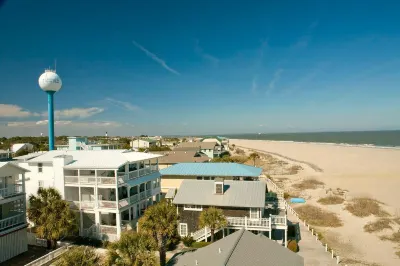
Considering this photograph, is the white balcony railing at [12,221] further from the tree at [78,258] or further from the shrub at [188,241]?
the shrub at [188,241]

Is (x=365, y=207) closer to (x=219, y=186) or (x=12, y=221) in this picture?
(x=219, y=186)

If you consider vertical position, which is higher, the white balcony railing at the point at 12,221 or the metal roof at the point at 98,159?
the metal roof at the point at 98,159

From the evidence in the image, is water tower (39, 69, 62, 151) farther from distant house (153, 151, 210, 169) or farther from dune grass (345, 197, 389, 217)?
dune grass (345, 197, 389, 217)

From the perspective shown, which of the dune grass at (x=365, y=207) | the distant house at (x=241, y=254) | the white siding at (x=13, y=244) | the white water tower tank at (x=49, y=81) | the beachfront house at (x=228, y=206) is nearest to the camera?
the distant house at (x=241, y=254)

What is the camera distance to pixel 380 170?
66938 millimetres

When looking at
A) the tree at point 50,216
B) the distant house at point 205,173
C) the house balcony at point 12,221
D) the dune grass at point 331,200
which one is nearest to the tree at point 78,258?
the tree at point 50,216

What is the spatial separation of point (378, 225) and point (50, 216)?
32177 mm

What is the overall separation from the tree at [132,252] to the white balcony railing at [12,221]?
434 inches

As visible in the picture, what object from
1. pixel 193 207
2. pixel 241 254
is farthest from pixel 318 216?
pixel 241 254

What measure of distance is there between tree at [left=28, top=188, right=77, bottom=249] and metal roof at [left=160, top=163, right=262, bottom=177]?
60.2 feet

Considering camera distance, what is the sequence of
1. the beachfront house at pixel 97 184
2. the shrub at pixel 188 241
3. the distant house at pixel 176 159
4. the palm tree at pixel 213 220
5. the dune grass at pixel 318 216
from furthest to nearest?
1. the distant house at pixel 176 159
2. the dune grass at pixel 318 216
3. the beachfront house at pixel 97 184
4. the shrub at pixel 188 241
5. the palm tree at pixel 213 220

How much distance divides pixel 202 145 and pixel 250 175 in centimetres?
4998

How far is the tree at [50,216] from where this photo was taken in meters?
20.9

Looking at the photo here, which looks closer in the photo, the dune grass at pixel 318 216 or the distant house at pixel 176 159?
the dune grass at pixel 318 216
